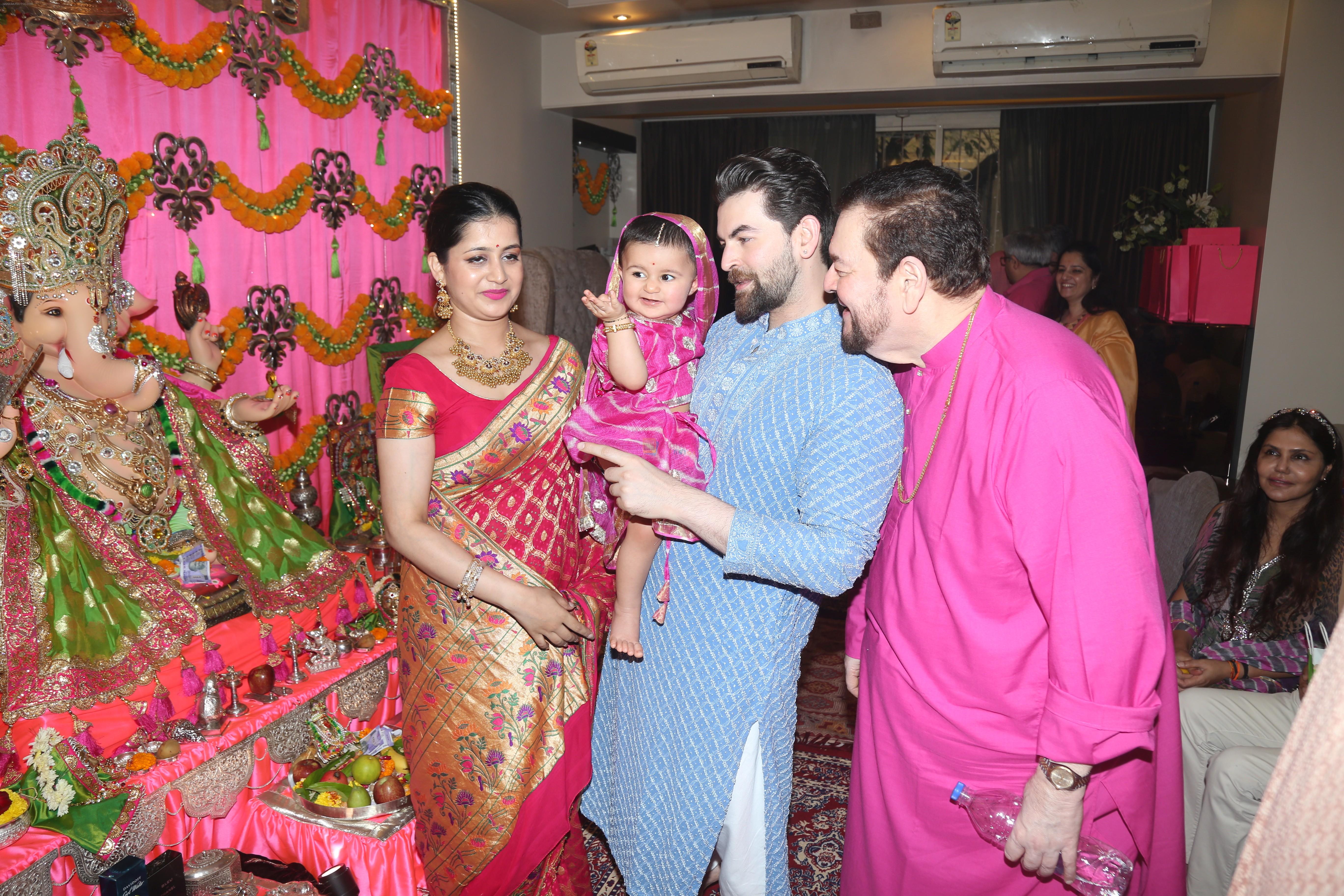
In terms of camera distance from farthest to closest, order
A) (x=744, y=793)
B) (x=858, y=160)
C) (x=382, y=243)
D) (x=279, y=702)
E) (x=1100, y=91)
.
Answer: (x=858, y=160) → (x=1100, y=91) → (x=382, y=243) → (x=279, y=702) → (x=744, y=793)

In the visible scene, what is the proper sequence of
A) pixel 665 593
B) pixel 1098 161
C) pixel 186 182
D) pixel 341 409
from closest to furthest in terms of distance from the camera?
pixel 665 593 < pixel 186 182 < pixel 341 409 < pixel 1098 161

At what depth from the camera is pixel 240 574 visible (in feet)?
8.61

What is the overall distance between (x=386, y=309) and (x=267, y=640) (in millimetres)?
2118

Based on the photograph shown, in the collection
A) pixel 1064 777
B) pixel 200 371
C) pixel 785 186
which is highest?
pixel 785 186

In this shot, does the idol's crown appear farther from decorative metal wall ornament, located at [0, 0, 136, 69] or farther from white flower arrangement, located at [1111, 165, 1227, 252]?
white flower arrangement, located at [1111, 165, 1227, 252]

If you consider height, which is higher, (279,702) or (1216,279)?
(1216,279)

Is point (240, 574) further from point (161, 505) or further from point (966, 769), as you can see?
point (966, 769)

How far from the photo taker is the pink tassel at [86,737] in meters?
2.05

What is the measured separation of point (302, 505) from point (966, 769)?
2824 mm

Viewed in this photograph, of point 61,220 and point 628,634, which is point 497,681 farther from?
point 61,220

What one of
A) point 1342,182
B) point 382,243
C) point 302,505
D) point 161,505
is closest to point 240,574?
point 161,505

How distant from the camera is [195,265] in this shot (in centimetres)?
321

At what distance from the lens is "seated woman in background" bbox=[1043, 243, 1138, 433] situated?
3932 millimetres

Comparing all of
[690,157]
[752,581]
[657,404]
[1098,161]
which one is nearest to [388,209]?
[657,404]
